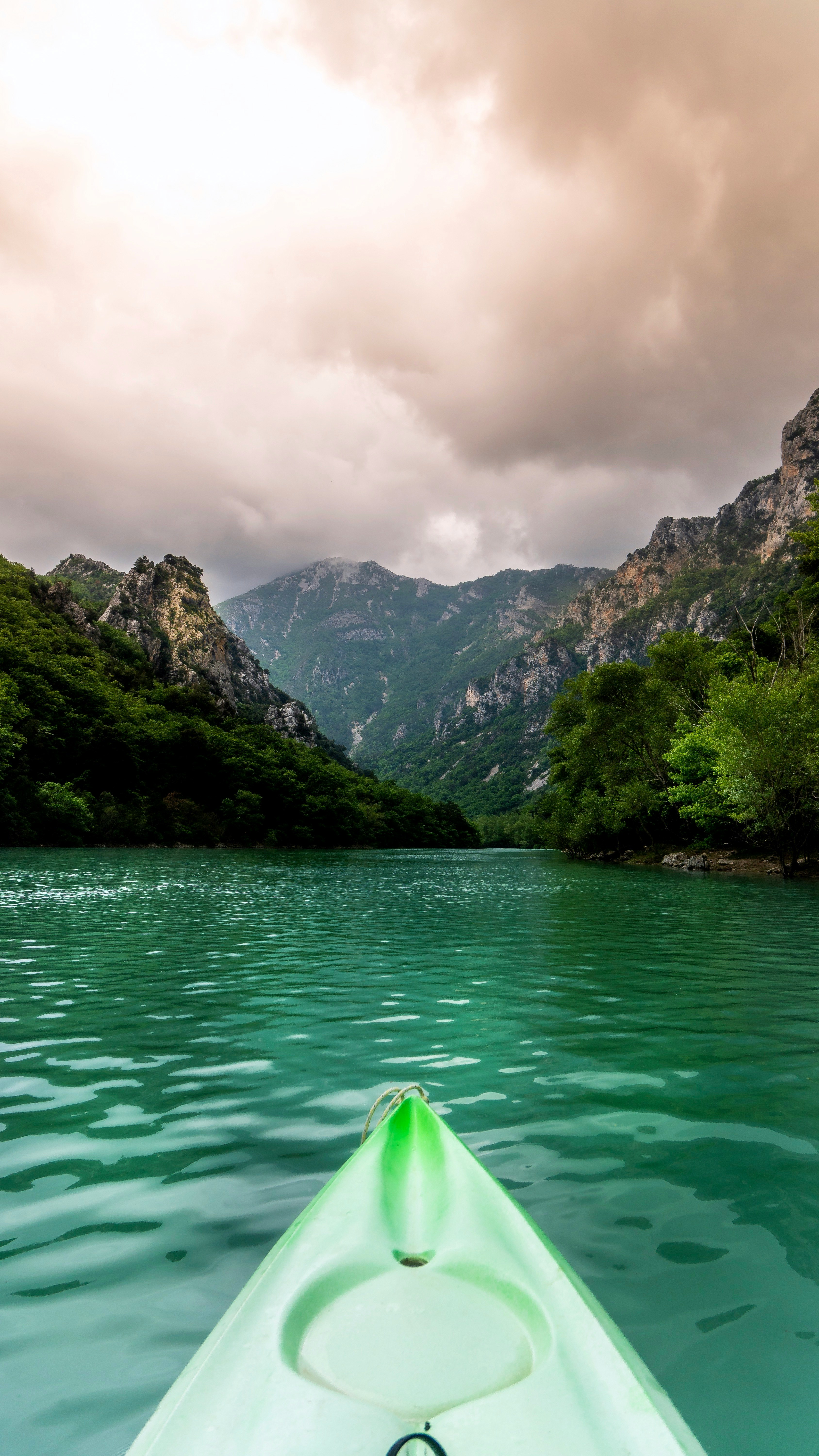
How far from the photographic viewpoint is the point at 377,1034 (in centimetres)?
756

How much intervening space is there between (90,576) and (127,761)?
373 feet

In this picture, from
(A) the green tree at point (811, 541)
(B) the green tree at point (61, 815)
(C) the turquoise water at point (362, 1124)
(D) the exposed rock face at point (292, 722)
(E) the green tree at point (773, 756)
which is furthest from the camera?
(D) the exposed rock face at point (292, 722)

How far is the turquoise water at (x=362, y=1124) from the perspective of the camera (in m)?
2.74

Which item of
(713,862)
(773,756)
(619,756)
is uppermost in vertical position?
(619,756)

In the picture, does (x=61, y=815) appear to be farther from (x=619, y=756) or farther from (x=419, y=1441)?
(x=419, y=1441)

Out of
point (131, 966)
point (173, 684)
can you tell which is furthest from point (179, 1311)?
point (173, 684)

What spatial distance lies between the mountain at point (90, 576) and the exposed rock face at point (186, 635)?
13989mm

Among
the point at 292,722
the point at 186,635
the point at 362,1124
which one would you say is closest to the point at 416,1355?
the point at 362,1124

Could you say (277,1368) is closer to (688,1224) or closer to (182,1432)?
(182,1432)

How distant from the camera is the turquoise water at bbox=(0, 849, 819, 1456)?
108 inches

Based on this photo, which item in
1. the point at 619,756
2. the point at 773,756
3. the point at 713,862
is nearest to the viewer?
the point at 773,756

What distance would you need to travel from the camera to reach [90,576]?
160 metres

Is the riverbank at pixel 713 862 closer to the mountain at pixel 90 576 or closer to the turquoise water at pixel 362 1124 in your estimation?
the turquoise water at pixel 362 1124

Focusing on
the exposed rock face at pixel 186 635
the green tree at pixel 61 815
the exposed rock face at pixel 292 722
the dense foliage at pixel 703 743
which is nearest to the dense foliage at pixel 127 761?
the green tree at pixel 61 815
